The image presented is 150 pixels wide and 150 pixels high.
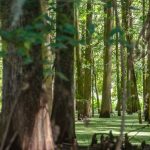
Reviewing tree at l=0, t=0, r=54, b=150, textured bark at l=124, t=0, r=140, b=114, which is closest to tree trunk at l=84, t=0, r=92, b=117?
textured bark at l=124, t=0, r=140, b=114

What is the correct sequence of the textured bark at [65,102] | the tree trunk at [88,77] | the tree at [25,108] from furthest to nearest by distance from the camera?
the tree trunk at [88,77]
the textured bark at [65,102]
the tree at [25,108]

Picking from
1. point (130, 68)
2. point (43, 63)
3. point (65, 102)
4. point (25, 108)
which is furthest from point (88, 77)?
point (43, 63)

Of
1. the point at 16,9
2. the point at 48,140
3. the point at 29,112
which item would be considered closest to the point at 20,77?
the point at 29,112

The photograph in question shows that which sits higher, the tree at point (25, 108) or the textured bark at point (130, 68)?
the textured bark at point (130, 68)

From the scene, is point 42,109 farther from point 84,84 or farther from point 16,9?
point 84,84

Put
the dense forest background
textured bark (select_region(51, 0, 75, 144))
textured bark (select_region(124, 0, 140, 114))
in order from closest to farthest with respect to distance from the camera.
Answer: the dense forest background
textured bark (select_region(124, 0, 140, 114))
textured bark (select_region(51, 0, 75, 144))

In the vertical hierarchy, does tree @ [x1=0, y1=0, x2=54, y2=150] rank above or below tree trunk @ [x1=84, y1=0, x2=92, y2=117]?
below

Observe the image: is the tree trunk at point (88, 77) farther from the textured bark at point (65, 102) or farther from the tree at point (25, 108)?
the tree at point (25, 108)

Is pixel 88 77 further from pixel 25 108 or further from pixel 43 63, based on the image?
pixel 43 63

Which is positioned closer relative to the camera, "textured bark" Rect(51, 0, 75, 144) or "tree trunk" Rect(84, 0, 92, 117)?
"textured bark" Rect(51, 0, 75, 144)

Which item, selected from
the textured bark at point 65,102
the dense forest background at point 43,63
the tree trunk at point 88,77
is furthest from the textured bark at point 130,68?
the tree trunk at point 88,77

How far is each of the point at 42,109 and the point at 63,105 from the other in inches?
74.4

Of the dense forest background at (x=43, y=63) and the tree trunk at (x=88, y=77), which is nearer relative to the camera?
the dense forest background at (x=43, y=63)

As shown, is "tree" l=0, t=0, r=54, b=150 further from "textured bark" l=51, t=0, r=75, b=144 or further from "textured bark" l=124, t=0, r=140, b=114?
"textured bark" l=51, t=0, r=75, b=144
